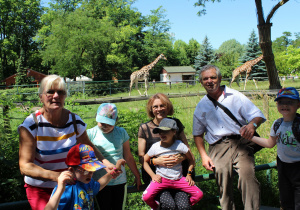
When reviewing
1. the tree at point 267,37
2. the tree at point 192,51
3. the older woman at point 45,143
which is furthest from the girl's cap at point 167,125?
the tree at point 192,51

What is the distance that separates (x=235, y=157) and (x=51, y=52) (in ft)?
115

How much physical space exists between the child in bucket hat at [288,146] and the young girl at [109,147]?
1.53 m

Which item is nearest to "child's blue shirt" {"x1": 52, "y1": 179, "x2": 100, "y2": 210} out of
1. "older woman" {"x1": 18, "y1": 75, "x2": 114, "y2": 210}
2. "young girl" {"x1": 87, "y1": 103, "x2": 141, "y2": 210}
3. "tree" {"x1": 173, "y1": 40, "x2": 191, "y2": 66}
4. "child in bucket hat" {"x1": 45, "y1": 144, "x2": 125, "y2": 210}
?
"child in bucket hat" {"x1": 45, "y1": 144, "x2": 125, "y2": 210}

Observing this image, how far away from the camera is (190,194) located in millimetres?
2949

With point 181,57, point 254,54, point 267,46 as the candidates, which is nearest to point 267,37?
point 267,46

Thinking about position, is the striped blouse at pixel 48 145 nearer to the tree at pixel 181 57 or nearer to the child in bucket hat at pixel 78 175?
the child in bucket hat at pixel 78 175

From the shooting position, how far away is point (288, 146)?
9.55 feet

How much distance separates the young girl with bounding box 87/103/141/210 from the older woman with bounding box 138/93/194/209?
29cm

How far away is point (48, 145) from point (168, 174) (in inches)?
50.5

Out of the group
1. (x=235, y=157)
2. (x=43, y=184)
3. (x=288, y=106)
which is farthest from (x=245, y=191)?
(x=43, y=184)

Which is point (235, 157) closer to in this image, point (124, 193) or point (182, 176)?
point (182, 176)

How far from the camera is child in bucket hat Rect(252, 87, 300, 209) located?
9.48 ft

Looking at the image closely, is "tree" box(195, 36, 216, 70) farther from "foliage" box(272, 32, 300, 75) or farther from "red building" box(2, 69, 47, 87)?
"red building" box(2, 69, 47, 87)

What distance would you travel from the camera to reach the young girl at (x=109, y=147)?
2869mm
